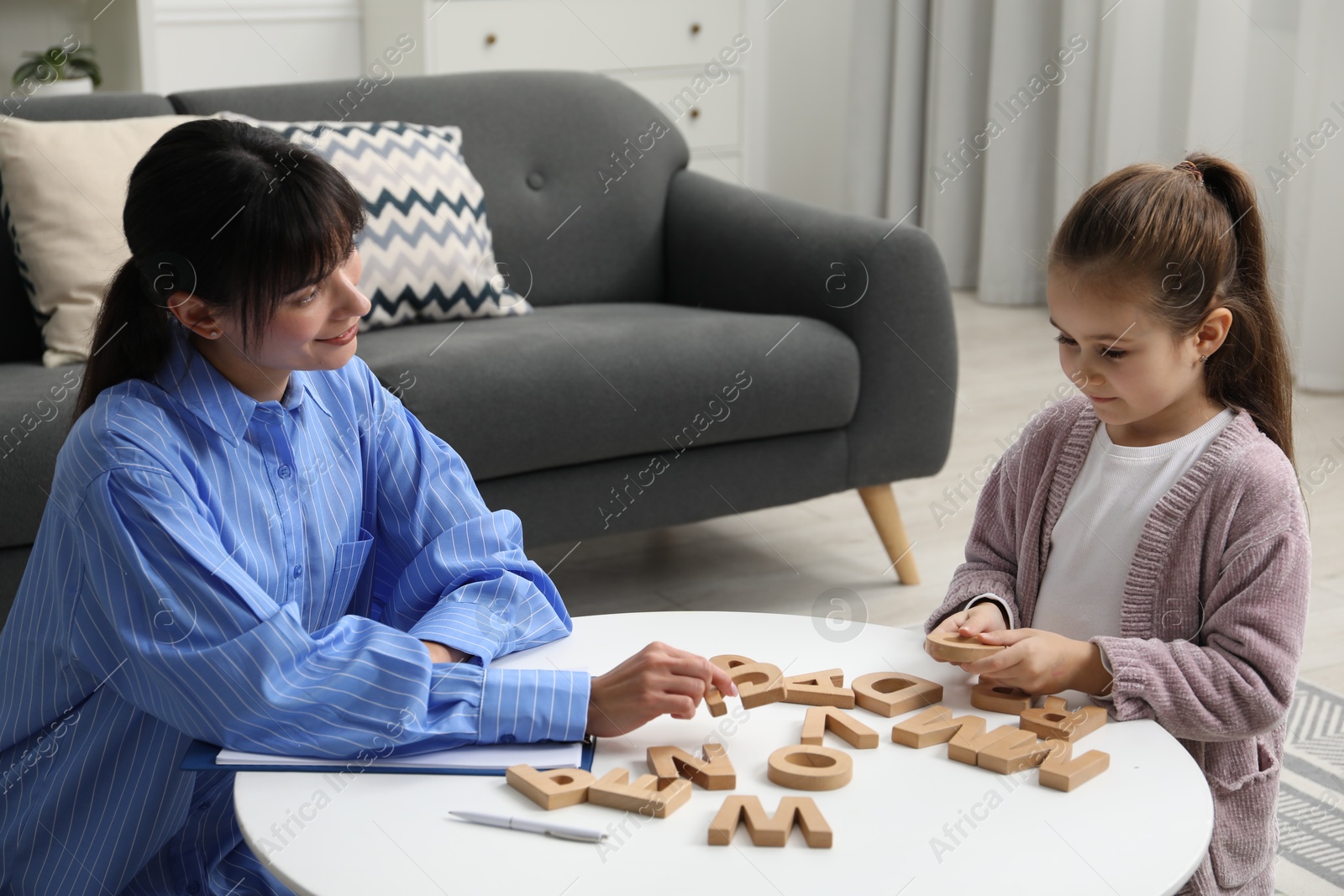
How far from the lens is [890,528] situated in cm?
238

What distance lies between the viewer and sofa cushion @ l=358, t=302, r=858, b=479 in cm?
196

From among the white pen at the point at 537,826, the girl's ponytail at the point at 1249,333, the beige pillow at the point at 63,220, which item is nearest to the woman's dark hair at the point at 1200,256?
the girl's ponytail at the point at 1249,333

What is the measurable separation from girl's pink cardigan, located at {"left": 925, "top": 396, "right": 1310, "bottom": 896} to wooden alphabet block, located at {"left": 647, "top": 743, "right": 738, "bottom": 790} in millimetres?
295

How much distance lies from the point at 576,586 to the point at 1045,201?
8.90 feet

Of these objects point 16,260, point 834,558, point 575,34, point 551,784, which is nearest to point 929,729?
point 551,784

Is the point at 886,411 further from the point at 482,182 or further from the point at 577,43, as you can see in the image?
the point at 577,43

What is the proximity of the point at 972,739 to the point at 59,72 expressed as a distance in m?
3.20

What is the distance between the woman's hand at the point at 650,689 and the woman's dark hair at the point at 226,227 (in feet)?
1.20

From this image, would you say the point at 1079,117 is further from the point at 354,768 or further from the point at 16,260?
the point at 354,768

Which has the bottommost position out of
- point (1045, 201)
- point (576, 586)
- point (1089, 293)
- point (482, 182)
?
point (576, 586)

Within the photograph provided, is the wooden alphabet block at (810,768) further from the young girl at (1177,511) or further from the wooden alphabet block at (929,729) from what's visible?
the young girl at (1177,511)

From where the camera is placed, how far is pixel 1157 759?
2.87ft

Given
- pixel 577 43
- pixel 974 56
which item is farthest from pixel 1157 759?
pixel 974 56

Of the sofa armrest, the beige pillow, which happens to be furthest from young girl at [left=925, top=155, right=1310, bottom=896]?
the beige pillow
